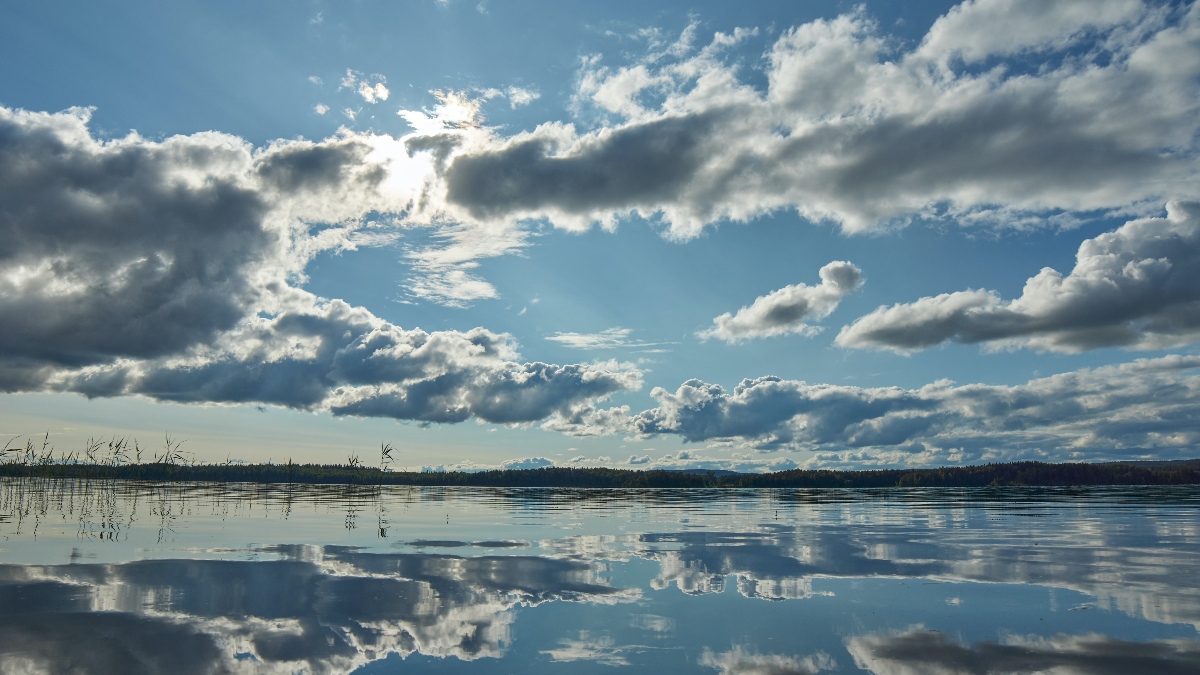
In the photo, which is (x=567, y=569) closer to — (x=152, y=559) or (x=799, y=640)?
(x=799, y=640)

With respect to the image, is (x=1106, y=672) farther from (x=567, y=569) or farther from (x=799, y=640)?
(x=567, y=569)

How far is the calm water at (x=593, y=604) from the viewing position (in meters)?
14.2

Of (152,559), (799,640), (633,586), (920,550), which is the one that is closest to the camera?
(799,640)

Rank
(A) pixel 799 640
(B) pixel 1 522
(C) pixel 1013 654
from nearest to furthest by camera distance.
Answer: (C) pixel 1013 654
(A) pixel 799 640
(B) pixel 1 522

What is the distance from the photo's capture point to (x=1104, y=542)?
34.2 meters

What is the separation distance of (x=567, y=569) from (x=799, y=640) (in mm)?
11156

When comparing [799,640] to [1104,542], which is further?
[1104,542]

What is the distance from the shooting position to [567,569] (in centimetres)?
2503

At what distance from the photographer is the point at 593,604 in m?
19.1

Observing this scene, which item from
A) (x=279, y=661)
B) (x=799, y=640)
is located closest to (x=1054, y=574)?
(x=799, y=640)

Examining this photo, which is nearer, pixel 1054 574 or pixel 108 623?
pixel 108 623

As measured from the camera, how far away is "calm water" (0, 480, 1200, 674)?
46.6ft

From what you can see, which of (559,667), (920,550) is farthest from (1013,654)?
(920,550)

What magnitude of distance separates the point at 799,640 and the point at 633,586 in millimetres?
7166
